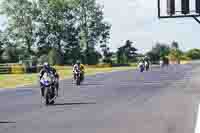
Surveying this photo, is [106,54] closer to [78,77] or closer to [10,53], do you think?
[10,53]

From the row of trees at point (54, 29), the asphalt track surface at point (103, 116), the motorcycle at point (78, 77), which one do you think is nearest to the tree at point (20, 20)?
the row of trees at point (54, 29)

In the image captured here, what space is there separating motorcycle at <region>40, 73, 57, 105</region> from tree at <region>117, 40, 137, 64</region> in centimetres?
11605

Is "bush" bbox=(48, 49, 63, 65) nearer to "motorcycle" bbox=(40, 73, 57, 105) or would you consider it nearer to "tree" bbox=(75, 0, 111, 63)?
"tree" bbox=(75, 0, 111, 63)

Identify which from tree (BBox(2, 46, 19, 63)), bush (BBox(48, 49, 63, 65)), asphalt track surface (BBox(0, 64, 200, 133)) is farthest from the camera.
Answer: tree (BBox(2, 46, 19, 63))

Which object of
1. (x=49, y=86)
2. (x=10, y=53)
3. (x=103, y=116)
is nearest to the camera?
(x=103, y=116)

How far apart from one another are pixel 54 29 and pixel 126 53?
41.8 m

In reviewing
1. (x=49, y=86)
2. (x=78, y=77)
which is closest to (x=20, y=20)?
(x=78, y=77)

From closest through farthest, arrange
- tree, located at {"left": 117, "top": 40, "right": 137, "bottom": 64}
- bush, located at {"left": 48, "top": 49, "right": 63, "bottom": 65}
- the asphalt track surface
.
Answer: the asphalt track surface
bush, located at {"left": 48, "top": 49, "right": 63, "bottom": 65}
tree, located at {"left": 117, "top": 40, "right": 137, "bottom": 64}

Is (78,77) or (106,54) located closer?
(78,77)

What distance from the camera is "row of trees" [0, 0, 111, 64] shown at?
112500 millimetres

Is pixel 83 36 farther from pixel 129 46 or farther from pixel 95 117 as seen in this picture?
pixel 95 117

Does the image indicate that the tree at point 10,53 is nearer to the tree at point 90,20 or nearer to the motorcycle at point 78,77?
the tree at point 90,20

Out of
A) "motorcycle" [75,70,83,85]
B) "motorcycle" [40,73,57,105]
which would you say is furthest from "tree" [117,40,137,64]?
"motorcycle" [40,73,57,105]

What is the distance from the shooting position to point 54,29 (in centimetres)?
11525
